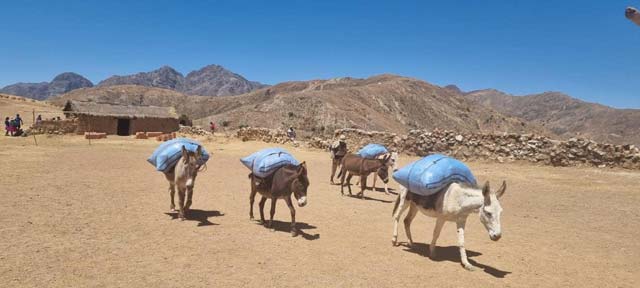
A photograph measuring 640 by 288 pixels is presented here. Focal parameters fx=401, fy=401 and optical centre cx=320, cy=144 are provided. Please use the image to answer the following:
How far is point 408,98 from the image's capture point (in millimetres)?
78312

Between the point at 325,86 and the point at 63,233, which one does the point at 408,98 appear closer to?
the point at 325,86

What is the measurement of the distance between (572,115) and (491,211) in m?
133

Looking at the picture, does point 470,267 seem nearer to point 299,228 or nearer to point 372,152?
point 299,228

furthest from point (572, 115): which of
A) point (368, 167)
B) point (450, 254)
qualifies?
point (450, 254)

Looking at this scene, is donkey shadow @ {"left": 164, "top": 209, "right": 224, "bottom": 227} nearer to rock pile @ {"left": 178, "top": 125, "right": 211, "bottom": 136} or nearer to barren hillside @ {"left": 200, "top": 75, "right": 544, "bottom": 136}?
rock pile @ {"left": 178, "top": 125, "right": 211, "bottom": 136}

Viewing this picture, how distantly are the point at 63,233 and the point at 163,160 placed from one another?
270cm

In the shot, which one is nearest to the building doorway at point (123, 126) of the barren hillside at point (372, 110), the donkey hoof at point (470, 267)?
the barren hillside at point (372, 110)

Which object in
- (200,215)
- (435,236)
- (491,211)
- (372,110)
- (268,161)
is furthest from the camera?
(372,110)

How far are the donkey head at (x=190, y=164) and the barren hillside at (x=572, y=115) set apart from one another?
220 ft

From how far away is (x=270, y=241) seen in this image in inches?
333

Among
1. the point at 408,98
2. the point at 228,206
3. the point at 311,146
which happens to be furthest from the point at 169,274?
the point at 408,98

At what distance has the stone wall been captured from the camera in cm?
2289

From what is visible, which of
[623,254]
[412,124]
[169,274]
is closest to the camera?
[169,274]

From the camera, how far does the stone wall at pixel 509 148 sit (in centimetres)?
2289
